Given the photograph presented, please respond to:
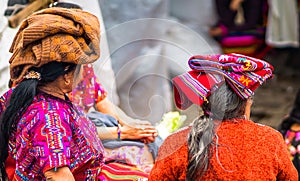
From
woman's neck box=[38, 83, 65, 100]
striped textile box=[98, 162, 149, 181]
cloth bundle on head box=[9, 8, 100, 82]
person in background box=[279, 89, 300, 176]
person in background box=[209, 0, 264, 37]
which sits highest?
cloth bundle on head box=[9, 8, 100, 82]

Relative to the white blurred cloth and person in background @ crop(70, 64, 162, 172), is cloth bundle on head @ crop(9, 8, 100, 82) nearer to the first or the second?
person in background @ crop(70, 64, 162, 172)

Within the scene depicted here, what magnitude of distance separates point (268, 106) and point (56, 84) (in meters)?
4.36

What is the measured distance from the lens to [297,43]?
743 centimetres

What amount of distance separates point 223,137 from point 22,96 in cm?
81

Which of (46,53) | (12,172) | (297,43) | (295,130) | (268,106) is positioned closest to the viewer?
(46,53)

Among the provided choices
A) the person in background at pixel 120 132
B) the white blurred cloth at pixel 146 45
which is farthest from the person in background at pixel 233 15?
the person in background at pixel 120 132

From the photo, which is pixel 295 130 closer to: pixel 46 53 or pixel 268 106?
pixel 46 53

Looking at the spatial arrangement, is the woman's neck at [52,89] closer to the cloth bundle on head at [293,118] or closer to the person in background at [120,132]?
the person in background at [120,132]

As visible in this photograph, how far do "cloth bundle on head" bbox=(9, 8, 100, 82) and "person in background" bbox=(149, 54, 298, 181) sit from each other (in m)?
0.42

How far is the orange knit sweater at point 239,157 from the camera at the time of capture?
248cm

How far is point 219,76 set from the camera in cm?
250

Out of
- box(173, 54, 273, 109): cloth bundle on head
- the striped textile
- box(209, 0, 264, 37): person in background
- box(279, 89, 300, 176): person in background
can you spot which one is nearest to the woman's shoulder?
box(173, 54, 273, 109): cloth bundle on head

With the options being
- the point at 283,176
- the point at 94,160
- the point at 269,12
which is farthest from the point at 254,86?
the point at 269,12

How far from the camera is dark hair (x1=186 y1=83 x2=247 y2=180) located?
248 centimetres
